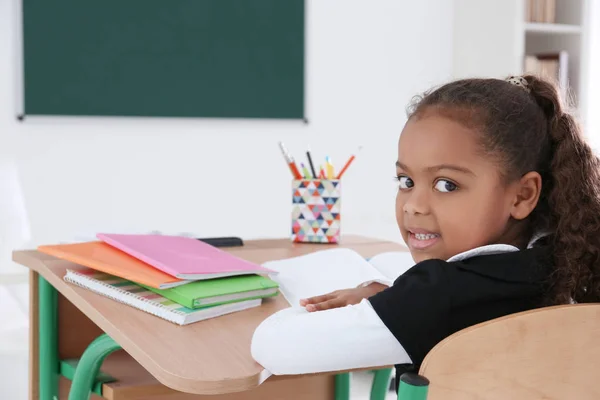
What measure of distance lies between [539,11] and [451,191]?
3259 millimetres

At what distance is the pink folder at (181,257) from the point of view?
1175mm

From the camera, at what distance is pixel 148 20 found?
3.43 m

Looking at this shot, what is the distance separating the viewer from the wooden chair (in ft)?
2.33

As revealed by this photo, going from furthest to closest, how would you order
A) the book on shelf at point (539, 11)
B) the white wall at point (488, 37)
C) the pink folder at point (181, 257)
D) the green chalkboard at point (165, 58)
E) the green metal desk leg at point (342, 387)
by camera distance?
1. the book on shelf at point (539, 11)
2. the white wall at point (488, 37)
3. the green chalkboard at point (165, 58)
4. the green metal desk leg at point (342, 387)
5. the pink folder at point (181, 257)

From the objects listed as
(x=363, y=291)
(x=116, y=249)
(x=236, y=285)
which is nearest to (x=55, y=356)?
(x=116, y=249)

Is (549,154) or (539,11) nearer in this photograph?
(549,154)

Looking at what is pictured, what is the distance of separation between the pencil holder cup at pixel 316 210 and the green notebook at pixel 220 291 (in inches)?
21.6

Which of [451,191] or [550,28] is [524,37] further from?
[451,191]

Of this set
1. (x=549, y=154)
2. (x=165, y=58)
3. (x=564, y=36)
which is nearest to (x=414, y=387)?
(x=549, y=154)

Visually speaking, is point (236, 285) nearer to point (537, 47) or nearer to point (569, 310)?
point (569, 310)

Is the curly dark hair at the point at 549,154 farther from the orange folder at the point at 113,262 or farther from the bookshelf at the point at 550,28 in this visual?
the bookshelf at the point at 550,28

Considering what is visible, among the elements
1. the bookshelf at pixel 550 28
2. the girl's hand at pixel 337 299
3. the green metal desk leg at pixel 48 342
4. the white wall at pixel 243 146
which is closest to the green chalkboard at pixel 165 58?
the white wall at pixel 243 146

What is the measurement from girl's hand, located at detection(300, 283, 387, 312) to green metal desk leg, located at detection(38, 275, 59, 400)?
2.03 feet

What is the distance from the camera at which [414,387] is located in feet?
2.24
